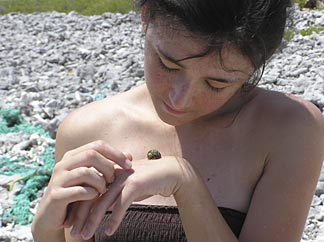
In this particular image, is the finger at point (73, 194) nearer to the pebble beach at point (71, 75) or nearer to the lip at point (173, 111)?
the lip at point (173, 111)

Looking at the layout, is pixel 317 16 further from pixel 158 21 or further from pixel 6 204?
pixel 158 21

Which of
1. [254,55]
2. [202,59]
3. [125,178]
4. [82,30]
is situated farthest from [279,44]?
[82,30]

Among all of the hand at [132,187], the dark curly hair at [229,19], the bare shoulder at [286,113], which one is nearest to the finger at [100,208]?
the hand at [132,187]

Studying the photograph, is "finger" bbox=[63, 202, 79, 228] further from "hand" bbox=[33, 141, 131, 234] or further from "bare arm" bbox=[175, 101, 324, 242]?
"bare arm" bbox=[175, 101, 324, 242]

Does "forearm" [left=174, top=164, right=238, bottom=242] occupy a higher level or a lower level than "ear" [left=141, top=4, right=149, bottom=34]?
lower

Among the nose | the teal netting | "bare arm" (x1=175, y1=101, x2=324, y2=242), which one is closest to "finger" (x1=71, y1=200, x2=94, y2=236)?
the nose

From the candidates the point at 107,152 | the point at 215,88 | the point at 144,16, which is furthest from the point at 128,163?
the point at 144,16

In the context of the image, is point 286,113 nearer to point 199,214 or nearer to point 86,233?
point 199,214

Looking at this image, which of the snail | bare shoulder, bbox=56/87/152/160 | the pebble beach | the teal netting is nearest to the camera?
the snail
